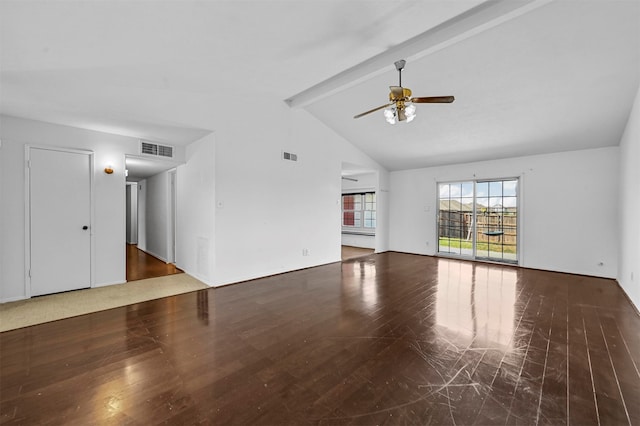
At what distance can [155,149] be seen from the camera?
15.5 ft

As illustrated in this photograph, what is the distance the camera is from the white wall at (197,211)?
4445mm

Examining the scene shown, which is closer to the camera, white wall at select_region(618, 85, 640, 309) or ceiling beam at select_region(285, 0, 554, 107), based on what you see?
ceiling beam at select_region(285, 0, 554, 107)

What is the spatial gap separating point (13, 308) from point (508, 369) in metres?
5.46

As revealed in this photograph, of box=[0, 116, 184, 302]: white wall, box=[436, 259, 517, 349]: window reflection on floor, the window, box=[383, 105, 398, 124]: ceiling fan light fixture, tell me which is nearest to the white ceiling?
box=[0, 116, 184, 302]: white wall

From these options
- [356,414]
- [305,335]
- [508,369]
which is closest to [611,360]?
[508,369]

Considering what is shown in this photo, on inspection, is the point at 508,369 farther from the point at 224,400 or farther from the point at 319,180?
the point at 319,180

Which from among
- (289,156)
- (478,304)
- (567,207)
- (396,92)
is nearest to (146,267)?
(289,156)

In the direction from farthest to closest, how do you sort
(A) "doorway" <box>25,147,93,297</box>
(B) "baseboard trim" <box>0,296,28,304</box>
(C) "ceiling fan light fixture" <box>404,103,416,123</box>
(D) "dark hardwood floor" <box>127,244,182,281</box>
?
1. (D) "dark hardwood floor" <box>127,244,182,281</box>
2. (A) "doorway" <box>25,147,93,297</box>
3. (B) "baseboard trim" <box>0,296,28,304</box>
4. (C) "ceiling fan light fixture" <box>404,103,416,123</box>

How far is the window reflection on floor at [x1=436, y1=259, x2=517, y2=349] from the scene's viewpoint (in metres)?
2.74

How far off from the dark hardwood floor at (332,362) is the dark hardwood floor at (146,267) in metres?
1.64

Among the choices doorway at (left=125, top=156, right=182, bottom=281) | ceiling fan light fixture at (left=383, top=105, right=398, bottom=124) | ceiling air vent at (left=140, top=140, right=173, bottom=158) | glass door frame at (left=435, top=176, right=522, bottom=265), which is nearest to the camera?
ceiling fan light fixture at (left=383, top=105, right=398, bottom=124)

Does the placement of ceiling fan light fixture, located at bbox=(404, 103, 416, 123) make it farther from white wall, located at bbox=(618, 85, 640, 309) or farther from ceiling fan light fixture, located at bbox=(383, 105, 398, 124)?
white wall, located at bbox=(618, 85, 640, 309)

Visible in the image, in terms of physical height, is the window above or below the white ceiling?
below

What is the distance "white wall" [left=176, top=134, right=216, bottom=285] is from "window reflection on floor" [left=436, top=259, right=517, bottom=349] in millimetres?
3579
